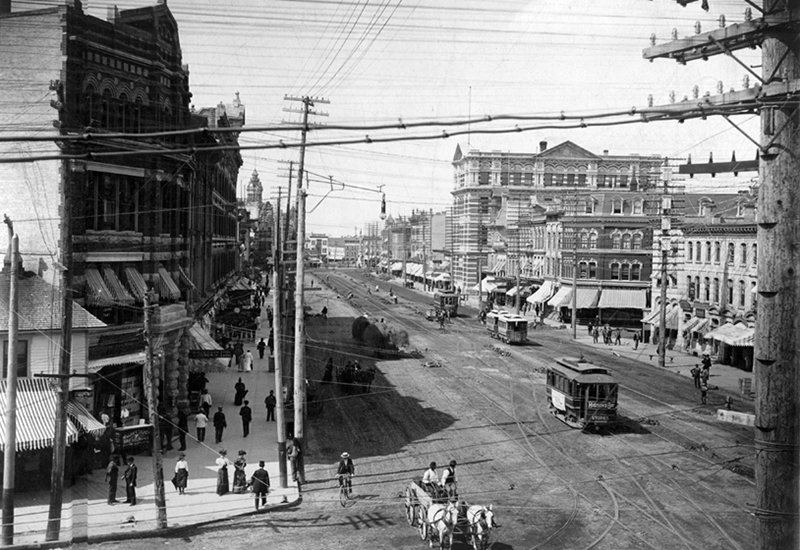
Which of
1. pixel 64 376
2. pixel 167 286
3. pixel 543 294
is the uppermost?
pixel 167 286

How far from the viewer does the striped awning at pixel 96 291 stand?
2545 cm

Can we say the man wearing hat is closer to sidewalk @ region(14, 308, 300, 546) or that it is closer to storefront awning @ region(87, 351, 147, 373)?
sidewalk @ region(14, 308, 300, 546)

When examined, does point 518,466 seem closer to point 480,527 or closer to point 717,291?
point 480,527

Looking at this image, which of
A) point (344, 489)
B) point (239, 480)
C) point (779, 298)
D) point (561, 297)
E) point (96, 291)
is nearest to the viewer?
point (779, 298)

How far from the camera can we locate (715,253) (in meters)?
50.4

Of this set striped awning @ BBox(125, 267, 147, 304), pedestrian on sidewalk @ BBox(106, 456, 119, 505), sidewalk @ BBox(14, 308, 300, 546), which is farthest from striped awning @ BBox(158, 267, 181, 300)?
pedestrian on sidewalk @ BBox(106, 456, 119, 505)

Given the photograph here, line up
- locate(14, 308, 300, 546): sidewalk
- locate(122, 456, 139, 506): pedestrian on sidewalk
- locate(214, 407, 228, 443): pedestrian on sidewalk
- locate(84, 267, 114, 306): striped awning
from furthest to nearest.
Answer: locate(214, 407, 228, 443): pedestrian on sidewalk, locate(84, 267, 114, 306): striped awning, locate(122, 456, 139, 506): pedestrian on sidewalk, locate(14, 308, 300, 546): sidewalk

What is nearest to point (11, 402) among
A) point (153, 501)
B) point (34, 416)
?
point (34, 416)

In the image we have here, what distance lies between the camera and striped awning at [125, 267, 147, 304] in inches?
1094

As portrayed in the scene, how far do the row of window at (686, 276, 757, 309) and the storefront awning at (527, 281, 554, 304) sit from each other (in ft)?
78.5

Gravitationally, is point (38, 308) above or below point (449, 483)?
above

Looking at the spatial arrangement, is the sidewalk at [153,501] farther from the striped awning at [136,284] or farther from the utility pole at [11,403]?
the striped awning at [136,284]

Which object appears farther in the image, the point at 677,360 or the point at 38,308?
the point at 677,360

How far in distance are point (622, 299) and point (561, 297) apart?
19.8 feet
